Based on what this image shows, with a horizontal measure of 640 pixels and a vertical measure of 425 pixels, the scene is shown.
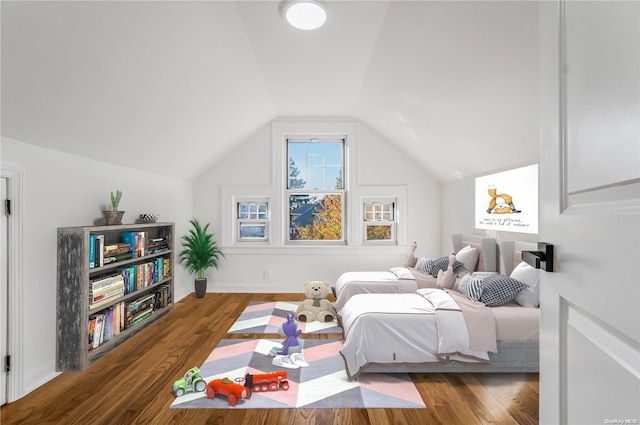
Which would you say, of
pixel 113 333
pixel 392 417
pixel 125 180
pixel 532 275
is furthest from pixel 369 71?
pixel 113 333

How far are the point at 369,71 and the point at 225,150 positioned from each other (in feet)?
8.73

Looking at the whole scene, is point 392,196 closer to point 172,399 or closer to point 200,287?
point 200,287

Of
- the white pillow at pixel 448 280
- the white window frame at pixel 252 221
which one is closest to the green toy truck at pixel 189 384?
the white pillow at pixel 448 280

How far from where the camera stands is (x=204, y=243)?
17.4ft

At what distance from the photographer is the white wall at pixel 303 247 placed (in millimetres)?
5660

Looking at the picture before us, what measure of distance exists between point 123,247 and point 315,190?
3.12 metres

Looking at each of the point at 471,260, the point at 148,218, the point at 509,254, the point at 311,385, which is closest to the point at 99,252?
the point at 148,218

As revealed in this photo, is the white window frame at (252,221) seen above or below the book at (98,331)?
above

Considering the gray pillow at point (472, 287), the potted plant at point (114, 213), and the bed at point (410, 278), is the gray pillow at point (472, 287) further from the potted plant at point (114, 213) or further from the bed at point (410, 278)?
the potted plant at point (114, 213)

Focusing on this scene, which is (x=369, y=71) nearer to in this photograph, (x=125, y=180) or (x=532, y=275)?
(x=532, y=275)

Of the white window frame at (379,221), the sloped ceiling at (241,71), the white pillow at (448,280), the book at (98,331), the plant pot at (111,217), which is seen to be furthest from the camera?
the white window frame at (379,221)

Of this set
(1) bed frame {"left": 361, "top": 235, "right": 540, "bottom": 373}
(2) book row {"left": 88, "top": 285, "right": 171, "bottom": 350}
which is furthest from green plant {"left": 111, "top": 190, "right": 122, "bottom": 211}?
(1) bed frame {"left": 361, "top": 235, "right": 540, "bottom": 373}

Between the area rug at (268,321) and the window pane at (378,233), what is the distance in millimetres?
1748

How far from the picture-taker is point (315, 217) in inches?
233
